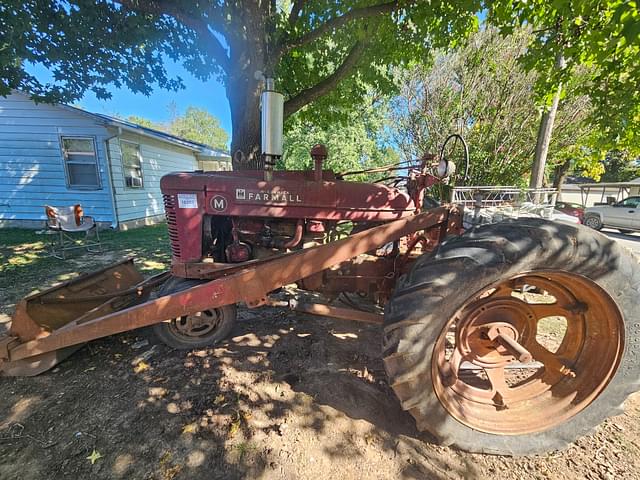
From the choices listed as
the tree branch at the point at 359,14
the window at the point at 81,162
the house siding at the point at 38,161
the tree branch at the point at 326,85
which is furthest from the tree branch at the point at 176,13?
the window at the point at 81,162

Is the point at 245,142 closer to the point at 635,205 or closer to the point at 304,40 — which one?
→ the point at 304,40

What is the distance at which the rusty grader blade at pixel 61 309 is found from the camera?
215 cm

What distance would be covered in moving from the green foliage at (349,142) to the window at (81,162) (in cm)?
554

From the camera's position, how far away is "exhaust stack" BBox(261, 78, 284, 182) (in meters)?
1.97

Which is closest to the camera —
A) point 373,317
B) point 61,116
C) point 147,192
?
point 373,317

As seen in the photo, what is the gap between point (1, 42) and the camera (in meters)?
3.71

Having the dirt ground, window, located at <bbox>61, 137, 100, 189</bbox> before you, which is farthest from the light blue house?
the dirt ground

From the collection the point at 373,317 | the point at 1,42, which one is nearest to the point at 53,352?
the point at 373,317

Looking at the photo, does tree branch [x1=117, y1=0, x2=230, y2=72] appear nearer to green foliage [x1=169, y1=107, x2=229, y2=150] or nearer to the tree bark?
the tree bark

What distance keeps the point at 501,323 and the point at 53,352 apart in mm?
3280

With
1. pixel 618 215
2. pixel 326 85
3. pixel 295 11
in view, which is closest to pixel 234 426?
pixel 326 85

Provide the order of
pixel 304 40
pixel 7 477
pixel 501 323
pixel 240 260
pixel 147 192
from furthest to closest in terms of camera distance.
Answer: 1. pixel 147 192
2. pixel 304 40
3. pixel 240 260
4. pixel 501 323
5. pixel 7 477

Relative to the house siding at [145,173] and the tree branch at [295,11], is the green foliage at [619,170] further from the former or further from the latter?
the house siding at [145,173]

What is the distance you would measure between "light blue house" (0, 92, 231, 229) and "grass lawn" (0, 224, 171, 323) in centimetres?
75
